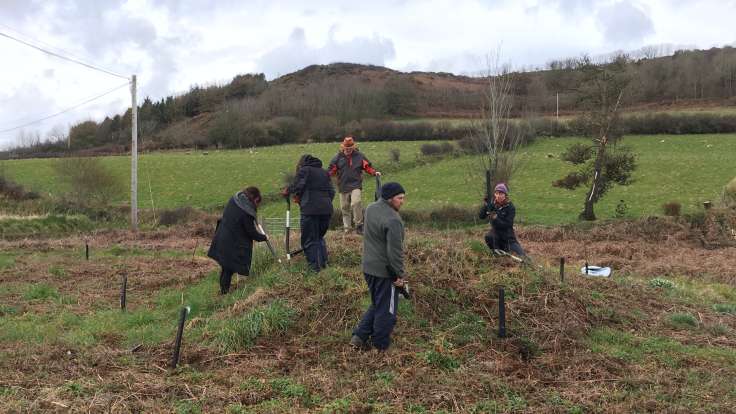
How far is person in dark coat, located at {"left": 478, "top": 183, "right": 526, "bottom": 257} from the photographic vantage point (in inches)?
418

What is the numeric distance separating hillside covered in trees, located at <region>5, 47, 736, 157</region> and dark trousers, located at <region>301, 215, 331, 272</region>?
48627 mm

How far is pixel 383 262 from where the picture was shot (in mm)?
7242

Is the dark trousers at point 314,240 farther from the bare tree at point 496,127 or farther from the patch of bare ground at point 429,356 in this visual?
the bare tree at point 496,127

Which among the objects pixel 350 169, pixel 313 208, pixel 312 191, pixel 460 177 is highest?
pixel 350 169

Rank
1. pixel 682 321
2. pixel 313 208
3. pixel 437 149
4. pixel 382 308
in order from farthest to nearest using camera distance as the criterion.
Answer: pixel 437 149
pixel 313 208
pixel 682 321
pixel 382 308

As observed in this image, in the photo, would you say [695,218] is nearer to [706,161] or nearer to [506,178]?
[506,178]

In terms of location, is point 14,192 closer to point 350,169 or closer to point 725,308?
point 350,169

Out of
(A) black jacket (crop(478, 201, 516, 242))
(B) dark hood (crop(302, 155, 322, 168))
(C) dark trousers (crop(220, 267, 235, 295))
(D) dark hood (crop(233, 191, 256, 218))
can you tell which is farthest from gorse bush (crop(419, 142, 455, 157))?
(D) dark hood (crop(233, 191, 256, 218))

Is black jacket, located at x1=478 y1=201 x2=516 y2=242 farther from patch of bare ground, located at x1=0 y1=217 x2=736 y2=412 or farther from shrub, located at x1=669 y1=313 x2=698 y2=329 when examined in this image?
shrub, located at x1=669 y1=313 x2=698 y2=329

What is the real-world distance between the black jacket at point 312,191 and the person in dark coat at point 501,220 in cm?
275

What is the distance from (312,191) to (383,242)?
290 centimetres

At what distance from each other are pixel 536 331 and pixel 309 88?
93420 millimetres

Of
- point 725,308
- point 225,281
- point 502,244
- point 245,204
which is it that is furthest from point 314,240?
point 725,308

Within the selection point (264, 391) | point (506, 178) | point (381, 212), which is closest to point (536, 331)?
point (381, 212)
